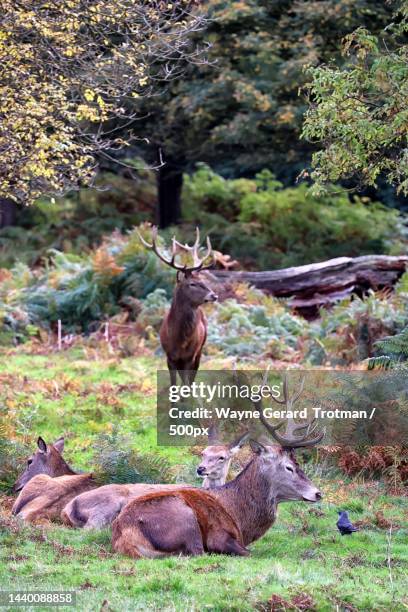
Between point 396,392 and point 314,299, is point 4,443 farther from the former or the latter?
point 314,299

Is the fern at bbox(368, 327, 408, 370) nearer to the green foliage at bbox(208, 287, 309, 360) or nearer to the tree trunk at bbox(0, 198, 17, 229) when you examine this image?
the green foliage at bbox(208, 287, 309, 360)

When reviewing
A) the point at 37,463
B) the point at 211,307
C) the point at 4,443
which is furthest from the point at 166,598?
the point at 211,307

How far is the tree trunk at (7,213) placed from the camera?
29.2m

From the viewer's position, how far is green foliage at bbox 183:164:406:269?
27.2m

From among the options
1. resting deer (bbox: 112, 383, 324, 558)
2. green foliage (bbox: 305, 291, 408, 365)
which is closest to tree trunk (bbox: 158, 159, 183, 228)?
green foliage (bbox: 305, 291, 408, 365)

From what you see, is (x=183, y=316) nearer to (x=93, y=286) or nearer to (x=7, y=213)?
(x=93, y=286)

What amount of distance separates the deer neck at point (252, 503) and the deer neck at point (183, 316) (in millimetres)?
5240

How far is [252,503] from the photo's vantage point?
934cm

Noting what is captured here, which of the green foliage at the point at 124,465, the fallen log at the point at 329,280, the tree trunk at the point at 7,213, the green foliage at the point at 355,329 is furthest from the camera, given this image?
the tree trunk at the point at 7,213

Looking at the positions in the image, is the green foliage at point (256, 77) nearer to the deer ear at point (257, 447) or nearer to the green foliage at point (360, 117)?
the green foliage at point (360, 117)

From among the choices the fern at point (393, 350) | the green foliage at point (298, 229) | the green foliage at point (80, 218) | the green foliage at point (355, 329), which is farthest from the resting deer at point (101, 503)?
the green foliage at point (298, 229)

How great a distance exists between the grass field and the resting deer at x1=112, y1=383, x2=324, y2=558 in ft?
0.54

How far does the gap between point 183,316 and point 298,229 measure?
14114mm

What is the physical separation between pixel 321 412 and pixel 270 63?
12351mm
